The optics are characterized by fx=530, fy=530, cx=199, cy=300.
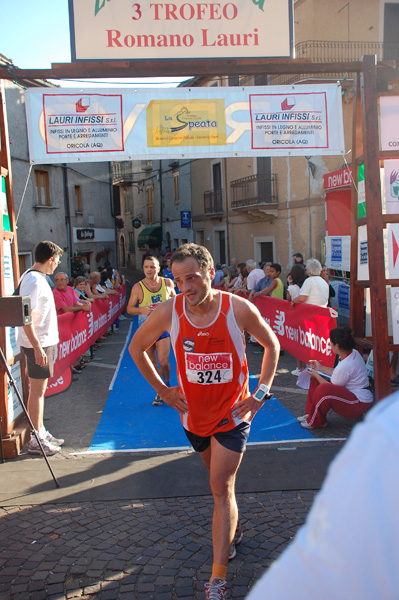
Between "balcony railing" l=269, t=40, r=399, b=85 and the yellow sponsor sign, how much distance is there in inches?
578

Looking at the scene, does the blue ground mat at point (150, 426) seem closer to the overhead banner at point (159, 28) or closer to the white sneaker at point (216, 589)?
the white sneaker at point (216, 589)

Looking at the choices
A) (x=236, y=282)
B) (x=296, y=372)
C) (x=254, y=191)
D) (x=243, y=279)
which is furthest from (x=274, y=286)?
(x=254, y=191)

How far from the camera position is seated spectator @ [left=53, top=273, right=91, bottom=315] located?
8.46 meters

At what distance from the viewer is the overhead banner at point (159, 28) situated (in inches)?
207

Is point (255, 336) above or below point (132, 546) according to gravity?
above

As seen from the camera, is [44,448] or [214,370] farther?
[44,448]

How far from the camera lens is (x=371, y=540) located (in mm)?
772

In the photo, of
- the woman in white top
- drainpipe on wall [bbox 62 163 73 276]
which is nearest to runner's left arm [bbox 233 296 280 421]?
the woman in white top

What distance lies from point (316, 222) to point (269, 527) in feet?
58.2

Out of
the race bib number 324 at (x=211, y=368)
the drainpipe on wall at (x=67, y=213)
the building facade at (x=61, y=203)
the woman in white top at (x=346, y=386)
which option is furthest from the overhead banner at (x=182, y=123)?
the drainpipe on wall at (x=67, y=213)

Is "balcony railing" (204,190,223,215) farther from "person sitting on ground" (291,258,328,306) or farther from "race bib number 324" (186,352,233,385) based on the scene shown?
→ "race bib number 324" (186,352,233,385)

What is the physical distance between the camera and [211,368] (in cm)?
312

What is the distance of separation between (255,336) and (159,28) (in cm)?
364

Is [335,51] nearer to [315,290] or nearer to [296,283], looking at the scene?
[296,283]
